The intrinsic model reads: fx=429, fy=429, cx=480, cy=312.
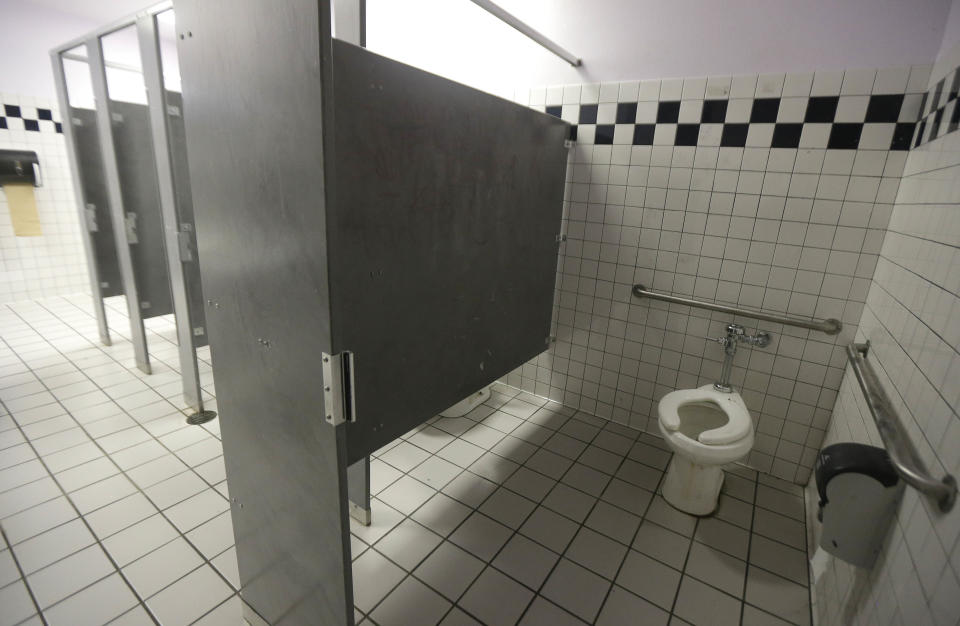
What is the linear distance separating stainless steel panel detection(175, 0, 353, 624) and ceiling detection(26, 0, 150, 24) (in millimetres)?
3691

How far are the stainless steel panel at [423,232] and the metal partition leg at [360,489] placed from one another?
17.3 inches

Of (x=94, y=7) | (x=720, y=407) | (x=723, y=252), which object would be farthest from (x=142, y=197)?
(x=720, y=407)

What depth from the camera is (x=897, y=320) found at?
1290 mm

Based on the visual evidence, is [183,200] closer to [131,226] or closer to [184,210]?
[184,210]

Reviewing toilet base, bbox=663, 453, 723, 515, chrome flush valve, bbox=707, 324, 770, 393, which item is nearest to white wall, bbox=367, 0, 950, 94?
chrome flush valve, bbox=707, 324, 770, 393

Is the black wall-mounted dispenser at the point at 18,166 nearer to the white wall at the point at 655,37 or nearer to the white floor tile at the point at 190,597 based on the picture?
the white wall at the point at 655,37

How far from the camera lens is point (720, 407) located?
189cm

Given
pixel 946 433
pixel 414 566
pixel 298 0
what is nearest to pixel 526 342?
pixel 414 566

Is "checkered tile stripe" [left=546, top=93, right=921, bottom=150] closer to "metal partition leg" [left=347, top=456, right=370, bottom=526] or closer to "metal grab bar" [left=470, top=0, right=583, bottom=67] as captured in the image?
"metal grab bar" [left=470, top=0, right=583, bottom=67]

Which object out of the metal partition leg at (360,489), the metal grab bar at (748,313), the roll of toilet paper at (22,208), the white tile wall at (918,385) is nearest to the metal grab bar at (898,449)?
the white tile wall at (918,385)

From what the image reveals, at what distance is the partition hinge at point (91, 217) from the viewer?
2871mm

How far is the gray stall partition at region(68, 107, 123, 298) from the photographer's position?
9.22 ft

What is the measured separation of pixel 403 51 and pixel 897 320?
8.81 ft

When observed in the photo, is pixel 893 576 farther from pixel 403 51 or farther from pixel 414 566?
pixel 403 51
